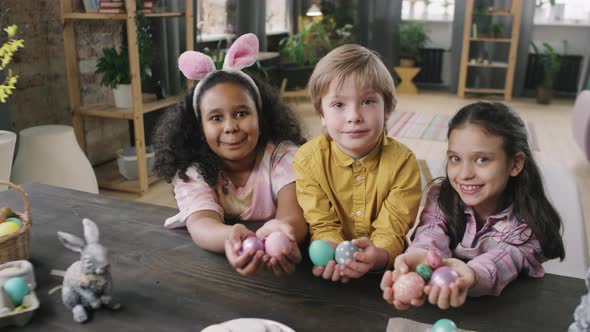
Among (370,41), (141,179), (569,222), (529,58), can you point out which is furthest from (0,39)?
(529,58)

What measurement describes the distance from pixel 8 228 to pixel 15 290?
0.70 ft

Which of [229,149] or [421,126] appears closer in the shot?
[229,149]

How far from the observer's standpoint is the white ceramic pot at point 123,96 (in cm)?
356

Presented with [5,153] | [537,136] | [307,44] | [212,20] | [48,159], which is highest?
[212,20]

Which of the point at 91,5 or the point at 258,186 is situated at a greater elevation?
the point at 91,5

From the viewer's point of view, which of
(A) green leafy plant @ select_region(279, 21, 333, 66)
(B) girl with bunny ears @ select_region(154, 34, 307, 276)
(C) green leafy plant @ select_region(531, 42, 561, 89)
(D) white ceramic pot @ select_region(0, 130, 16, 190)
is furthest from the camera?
(C) green leafy plant @ select_region(531, 42, 561, 89)

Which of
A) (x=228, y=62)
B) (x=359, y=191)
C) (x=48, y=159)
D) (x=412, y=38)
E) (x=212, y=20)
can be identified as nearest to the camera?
(x=359, y=191)

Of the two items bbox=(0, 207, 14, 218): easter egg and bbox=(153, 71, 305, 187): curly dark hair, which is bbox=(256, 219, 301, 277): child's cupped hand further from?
bbox=(0, 207, 14, 218): easter egg

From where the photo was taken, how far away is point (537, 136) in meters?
5.45

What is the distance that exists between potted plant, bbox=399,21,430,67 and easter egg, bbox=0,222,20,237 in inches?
293

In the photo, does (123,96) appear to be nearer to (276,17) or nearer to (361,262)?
(361,262)

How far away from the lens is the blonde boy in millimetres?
1195

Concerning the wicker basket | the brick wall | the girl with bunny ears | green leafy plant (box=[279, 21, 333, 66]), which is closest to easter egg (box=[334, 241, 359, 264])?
the girl with bunny ears

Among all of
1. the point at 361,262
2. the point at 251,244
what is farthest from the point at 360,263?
the point at 251,244
